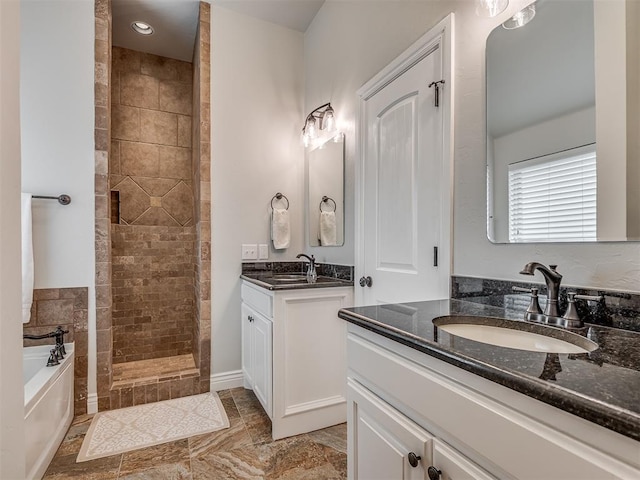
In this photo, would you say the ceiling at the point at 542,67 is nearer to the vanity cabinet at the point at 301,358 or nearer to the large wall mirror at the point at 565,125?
the large wall mirror at the point at 565,125

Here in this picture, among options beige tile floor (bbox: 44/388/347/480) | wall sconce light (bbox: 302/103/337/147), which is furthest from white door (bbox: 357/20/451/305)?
beige tile floor (bbox: 44/388/347/480)

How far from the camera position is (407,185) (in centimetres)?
162

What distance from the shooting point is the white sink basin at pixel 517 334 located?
2.65ft

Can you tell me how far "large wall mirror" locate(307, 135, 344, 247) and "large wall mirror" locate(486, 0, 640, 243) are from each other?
116 cm

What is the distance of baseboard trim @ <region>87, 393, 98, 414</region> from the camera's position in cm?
215

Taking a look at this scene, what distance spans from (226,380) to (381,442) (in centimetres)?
191

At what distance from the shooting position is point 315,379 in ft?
6.26

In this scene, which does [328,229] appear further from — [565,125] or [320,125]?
[565,125]

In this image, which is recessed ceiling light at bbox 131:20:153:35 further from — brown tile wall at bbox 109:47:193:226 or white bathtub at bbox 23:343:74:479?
white bathtub at bbox 23:343:74:479

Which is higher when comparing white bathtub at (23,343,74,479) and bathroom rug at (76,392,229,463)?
white bathtub at (23,343,74,479)

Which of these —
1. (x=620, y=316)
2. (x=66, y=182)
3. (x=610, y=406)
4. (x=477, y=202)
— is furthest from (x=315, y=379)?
(x=66, y=182)

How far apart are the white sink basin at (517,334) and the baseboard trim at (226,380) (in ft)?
6.61

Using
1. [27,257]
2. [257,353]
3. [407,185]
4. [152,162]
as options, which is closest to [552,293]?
[407,185]

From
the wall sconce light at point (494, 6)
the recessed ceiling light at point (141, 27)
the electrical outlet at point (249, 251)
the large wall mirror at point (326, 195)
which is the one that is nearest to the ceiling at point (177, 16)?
the recessed ceiling light at point (141, 27)
